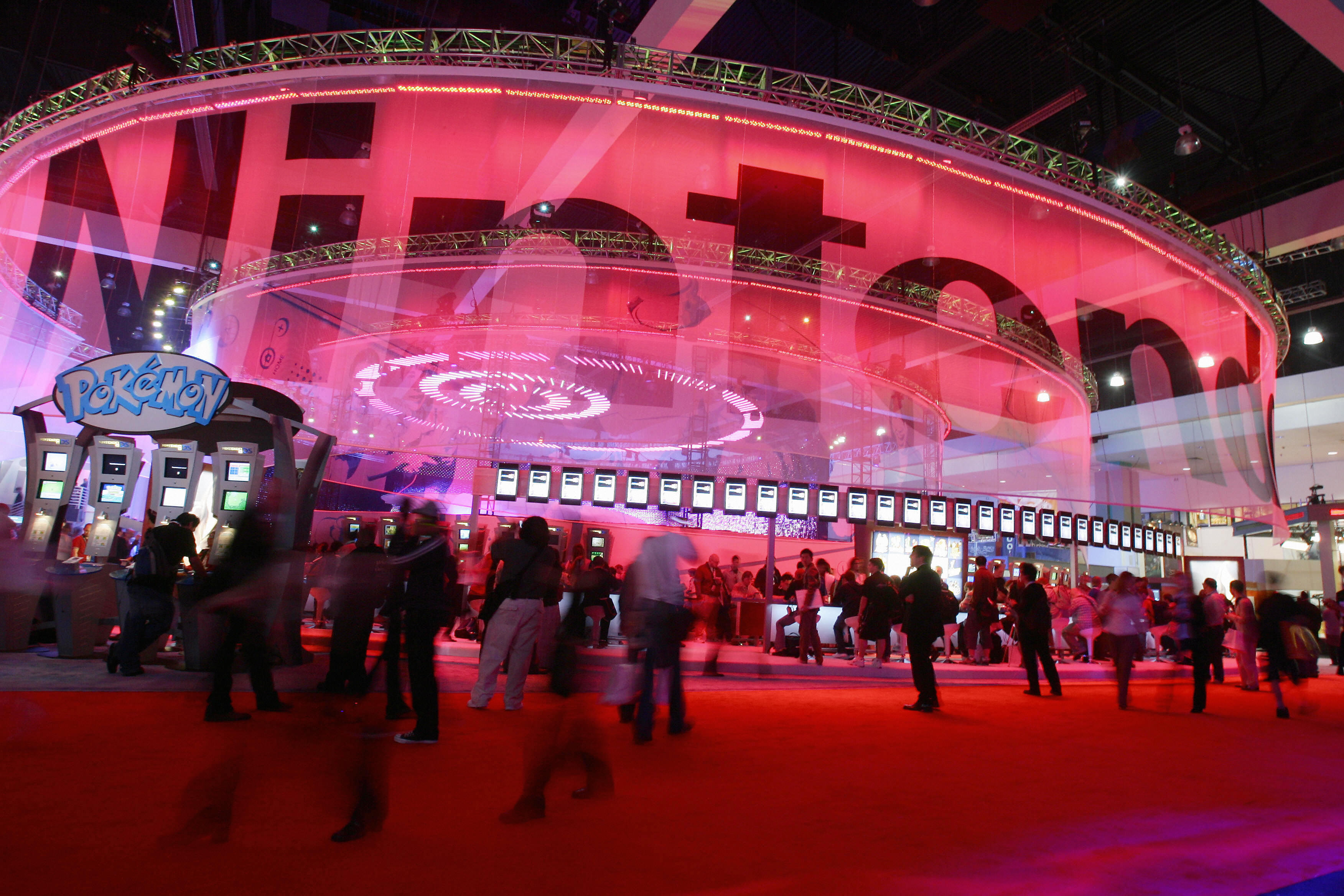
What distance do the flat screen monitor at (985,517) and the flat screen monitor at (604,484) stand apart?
819 cm

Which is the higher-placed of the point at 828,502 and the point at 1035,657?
the point at 828,502

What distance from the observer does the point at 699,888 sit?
2.69m

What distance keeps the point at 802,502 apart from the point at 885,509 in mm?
1942

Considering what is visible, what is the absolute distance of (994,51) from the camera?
43.2ft

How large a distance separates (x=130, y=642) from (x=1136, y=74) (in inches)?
701

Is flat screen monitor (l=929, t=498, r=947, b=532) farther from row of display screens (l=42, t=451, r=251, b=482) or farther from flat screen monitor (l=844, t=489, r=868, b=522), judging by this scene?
row of display screens (l=42, t=451, r=251, b=482)

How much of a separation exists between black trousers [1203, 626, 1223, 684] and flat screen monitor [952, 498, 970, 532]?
485cm

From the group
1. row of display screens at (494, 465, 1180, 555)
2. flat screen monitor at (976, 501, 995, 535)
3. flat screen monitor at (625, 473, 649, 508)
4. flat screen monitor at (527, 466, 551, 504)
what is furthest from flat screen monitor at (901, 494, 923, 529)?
flat screen monitor at (527, 466, 551, 504)

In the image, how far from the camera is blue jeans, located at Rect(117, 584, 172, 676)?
6.77 metres

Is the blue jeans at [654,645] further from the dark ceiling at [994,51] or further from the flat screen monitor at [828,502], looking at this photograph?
the dark ceiling at [994,51]

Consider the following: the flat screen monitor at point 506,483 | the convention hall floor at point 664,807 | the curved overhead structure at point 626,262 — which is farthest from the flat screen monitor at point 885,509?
the convention hall floor at point 664,807

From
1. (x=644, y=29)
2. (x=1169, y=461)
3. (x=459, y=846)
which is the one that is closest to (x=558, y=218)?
(x=644, y=29)

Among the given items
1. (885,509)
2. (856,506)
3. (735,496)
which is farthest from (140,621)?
(885,509)

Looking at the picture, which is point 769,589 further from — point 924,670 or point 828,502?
point 924,670
